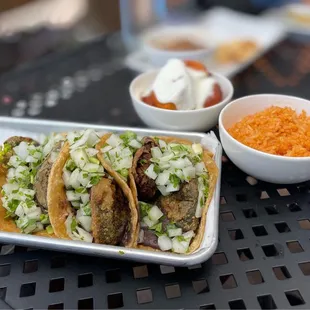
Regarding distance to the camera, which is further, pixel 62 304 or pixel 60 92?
pixel 60 92

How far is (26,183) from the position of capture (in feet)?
3.40

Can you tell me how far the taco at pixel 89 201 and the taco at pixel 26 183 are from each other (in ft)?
0.15

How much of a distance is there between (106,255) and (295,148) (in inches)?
22.3

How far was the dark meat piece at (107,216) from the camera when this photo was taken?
91 centimetres

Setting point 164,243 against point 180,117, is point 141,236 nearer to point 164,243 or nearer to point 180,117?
point 164,243

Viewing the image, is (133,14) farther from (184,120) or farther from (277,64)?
(184,120)

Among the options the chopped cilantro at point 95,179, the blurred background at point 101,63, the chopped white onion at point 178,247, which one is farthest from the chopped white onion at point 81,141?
the blurred background at point 101,63

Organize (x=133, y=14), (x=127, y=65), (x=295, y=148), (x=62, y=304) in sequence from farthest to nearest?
1. (x=133, y=14)
2. (x=127, y=65)
3. (x=295, y=148)
4. (x=62, y=304)

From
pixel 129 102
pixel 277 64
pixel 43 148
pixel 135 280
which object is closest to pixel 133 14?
pixel 277 64

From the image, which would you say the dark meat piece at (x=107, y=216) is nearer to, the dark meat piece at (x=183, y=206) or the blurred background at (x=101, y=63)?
the dark meat piece at (x=183, y=206)

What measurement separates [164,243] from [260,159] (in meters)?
0.34

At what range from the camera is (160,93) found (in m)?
1.38

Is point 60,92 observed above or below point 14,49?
above

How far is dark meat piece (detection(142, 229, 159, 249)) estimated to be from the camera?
3.10ft
